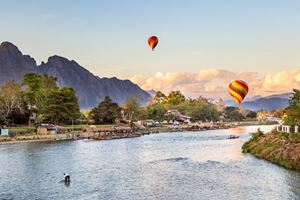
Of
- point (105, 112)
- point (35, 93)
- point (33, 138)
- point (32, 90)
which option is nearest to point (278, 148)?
point (33, 138)

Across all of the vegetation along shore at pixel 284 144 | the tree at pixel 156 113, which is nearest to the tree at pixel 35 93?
the tree at pixel 156 113

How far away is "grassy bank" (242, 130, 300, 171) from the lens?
46.7 m

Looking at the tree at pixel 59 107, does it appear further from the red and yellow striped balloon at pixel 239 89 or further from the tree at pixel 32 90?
the red and yellow striped balloon at pixel 239 89

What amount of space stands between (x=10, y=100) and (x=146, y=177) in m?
75.6

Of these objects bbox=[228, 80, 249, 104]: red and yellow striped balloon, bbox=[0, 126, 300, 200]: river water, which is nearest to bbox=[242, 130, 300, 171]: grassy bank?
bbox=[0, 126, 300, 200]: river water

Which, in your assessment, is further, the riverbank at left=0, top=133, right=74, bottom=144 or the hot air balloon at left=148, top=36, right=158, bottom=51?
the riverbank at left=0, top=133, right=74, bottom=144

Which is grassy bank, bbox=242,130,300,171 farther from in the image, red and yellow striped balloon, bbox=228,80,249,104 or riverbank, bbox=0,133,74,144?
riverbank, bbox=0,133,74,144

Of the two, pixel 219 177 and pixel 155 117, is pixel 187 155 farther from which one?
pixel 155 117

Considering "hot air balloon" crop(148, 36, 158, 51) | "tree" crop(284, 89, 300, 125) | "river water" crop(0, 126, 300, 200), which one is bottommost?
"river water" crop(0, 126, 300, 200)

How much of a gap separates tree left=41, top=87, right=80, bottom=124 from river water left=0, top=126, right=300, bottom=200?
161 ft

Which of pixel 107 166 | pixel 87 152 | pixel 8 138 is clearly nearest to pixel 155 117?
pixel 8 138

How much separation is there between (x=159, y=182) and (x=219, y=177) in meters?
6.65

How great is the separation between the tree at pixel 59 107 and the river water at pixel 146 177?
161 ft

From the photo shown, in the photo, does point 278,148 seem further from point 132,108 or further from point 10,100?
point 132,108
